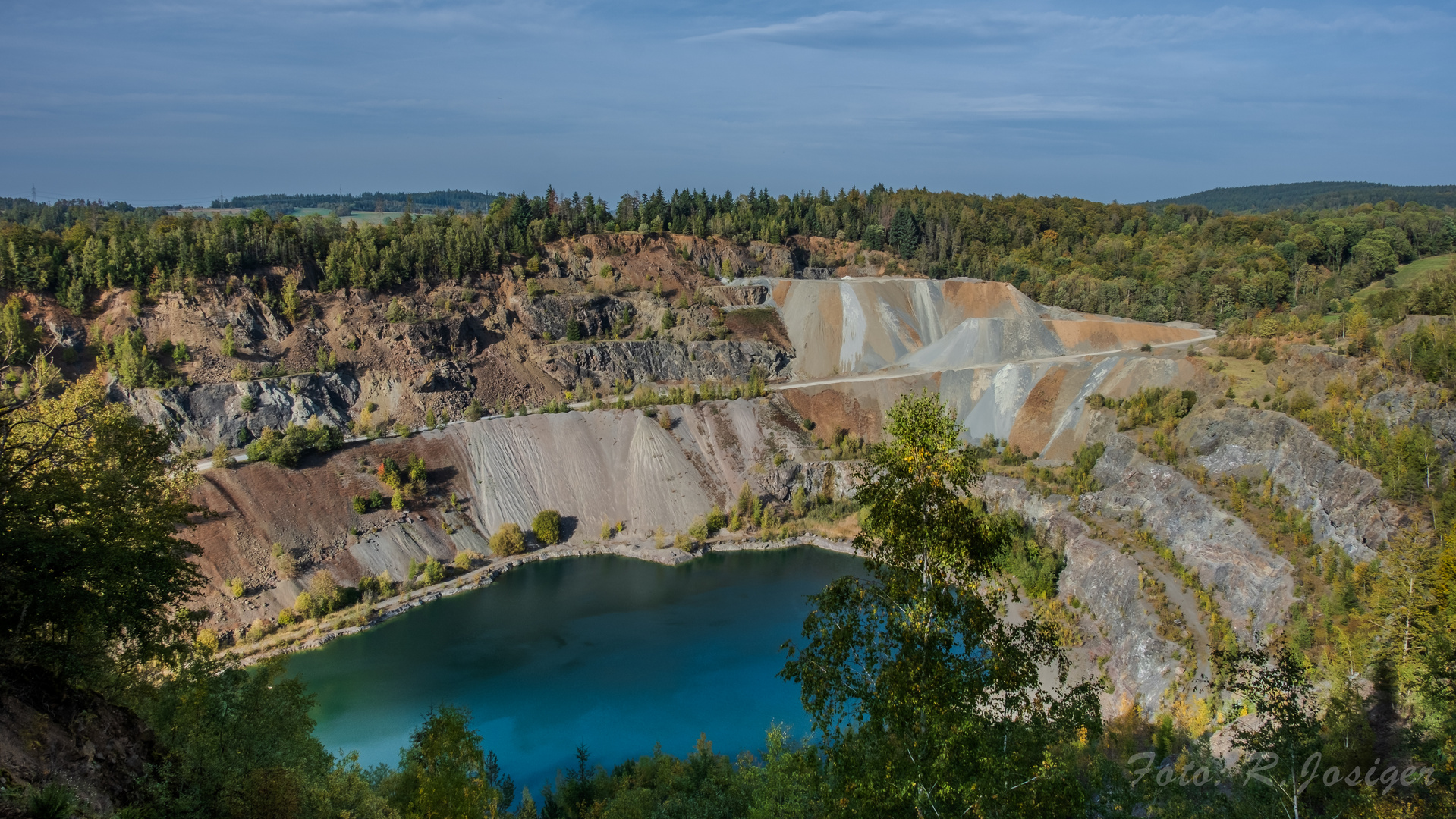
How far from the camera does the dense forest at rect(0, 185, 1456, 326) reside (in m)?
56.8

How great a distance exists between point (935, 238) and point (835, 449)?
125ft

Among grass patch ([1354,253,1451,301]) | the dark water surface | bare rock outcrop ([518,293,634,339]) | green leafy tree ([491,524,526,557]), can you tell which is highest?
grass patch ([1354,253,1451,301])

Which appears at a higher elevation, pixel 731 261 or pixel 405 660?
pixel 731 261

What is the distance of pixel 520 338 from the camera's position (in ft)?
213

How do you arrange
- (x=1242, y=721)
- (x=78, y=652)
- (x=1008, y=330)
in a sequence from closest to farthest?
1. (x=78, y=652)
2. (x=1242, y=721)
3. (x=1008, y=330)

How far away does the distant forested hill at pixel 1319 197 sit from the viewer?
14625cm

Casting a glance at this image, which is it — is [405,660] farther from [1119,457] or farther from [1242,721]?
[1119,457]

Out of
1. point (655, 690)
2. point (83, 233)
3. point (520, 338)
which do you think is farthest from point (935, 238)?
point (83, 233)

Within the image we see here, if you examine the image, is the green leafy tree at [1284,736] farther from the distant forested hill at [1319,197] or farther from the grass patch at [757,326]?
the distant forested hill at [1319,197]

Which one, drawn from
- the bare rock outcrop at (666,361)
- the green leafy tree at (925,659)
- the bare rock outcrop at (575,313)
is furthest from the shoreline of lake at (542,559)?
the green leafy tree at (925,659)

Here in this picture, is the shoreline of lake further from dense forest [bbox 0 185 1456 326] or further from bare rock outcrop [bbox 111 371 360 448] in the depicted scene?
dense forest [bbox 0 185 1456 326]

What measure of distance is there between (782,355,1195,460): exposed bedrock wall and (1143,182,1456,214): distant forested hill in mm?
98906

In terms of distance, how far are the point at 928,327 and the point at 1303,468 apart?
3735cm

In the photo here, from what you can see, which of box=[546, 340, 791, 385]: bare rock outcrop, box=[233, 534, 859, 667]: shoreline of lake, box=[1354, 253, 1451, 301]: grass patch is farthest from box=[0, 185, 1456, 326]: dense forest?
box=[233, 534, 859, 667]: shoreline of lake
